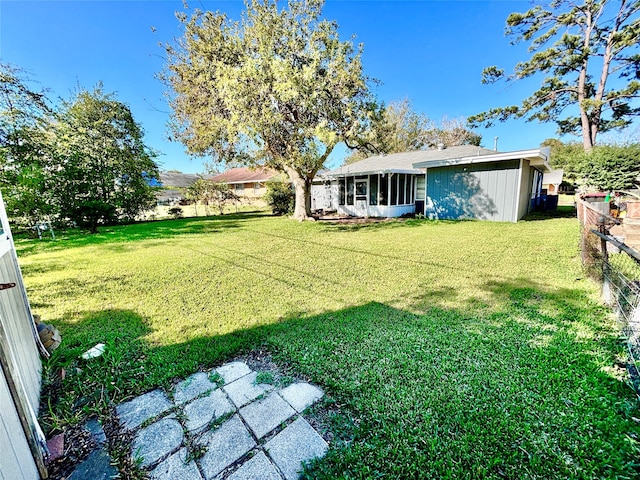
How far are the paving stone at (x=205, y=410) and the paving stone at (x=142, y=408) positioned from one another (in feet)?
0.62

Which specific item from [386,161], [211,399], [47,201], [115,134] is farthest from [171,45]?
[211,399]

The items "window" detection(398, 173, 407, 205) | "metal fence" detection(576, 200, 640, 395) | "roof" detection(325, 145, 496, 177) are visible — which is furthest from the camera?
"window" detection(398, 173, 407, 205)

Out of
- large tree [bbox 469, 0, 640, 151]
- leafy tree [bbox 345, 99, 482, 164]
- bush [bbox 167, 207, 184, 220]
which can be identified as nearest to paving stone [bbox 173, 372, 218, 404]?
bush [bbox 167, 207, 184, 220]

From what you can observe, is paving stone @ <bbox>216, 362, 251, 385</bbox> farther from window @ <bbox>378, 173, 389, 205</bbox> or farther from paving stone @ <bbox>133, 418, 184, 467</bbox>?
window @ <bbox>378, 173, 389, 205</bbox>

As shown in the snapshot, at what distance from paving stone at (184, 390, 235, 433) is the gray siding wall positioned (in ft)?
39.5

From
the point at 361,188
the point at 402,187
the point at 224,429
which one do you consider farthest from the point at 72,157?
the point at 402,187

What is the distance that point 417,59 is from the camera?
578 inches

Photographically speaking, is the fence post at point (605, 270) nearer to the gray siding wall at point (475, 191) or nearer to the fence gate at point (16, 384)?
the fence gate at point (16, 384)

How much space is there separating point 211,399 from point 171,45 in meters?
14.0

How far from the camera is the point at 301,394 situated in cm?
212

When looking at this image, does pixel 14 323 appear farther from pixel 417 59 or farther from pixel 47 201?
pixel 417 59

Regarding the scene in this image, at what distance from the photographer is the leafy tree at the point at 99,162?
11008 mm

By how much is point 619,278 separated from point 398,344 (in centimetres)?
264

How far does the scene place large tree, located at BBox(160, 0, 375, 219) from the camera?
862 cm
